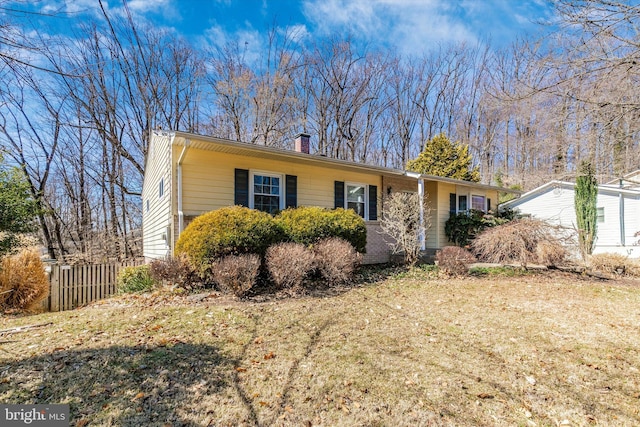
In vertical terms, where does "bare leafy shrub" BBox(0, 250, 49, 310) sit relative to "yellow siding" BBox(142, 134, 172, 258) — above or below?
below

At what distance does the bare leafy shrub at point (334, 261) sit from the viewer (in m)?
7.10

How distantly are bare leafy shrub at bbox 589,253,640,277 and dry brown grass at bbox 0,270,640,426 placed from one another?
599 centimetres

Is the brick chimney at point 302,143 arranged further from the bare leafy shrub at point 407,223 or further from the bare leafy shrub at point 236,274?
the bare leafy shrub at point 236,274

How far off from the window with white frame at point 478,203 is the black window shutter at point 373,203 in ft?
17.8

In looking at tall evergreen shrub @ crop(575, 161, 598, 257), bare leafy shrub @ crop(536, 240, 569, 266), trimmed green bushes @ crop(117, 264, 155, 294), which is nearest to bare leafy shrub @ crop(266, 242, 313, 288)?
trimmed green bushes @ crop(117, 264, 155, 294)

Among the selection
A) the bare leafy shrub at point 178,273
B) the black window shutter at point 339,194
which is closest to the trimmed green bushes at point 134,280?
the bare leafy shrub at point 178,273

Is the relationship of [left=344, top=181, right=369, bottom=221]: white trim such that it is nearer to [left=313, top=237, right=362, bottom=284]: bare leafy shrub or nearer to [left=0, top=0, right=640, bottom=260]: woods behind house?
[left=313, top=237, right=362, bottom=284]: bare leafy shrub

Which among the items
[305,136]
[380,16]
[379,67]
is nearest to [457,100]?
[379,67]

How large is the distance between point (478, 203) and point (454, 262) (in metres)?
6.72

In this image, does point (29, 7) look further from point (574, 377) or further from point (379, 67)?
point (379, 67)

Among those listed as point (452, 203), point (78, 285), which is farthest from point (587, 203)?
point (78, 285)

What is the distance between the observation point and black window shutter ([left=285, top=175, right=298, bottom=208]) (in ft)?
30.6

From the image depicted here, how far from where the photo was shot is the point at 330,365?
3.24m

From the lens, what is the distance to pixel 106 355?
Answer: 11.1ft
